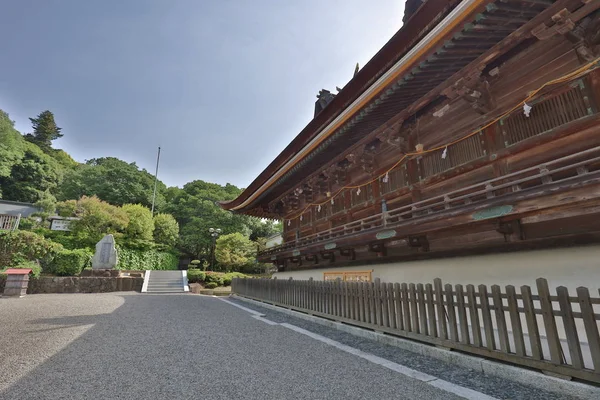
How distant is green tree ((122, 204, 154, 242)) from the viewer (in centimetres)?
3000

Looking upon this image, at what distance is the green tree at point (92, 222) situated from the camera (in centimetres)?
2661

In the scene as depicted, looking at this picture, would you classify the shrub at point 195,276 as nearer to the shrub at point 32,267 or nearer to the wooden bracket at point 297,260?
the shrub at point 32,267

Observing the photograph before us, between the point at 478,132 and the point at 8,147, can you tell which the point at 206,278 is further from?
the point at 8,147

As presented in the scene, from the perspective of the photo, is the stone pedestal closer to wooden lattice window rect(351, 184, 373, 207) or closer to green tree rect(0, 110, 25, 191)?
wooden lattice window rect(351, 184, 373, 207)

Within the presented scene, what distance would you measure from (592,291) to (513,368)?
2.29 meters

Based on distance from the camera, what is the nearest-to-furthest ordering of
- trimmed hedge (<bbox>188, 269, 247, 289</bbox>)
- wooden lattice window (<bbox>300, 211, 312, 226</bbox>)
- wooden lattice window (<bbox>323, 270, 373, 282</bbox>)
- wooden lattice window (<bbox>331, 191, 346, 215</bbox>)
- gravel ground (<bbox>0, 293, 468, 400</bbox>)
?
gravel ground (<bbox>0, 293, 468, 400</bbox>) < wooden lattice window (<bbox>323, 270, 373, 282</bbox>) < wooden lattice window (<bbox>331, 191, 346, 215</bbox>) < wooden lattice window (<bbox>300, 211, 312, 226</bbox>) < trimmed hedge (<bbox>188, 269, 247, 289</bbox>)

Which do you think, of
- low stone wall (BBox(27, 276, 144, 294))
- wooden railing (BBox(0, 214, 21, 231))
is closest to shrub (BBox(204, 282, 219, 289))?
low stone wall (BBox(27, 276, 144, 294))

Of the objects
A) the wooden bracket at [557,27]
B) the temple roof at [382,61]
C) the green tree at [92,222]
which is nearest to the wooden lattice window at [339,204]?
the temple roof at [382,61]

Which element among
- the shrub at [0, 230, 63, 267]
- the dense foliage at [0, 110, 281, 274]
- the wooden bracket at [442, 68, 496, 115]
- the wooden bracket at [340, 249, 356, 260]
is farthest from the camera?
the dense foliage at [0, 110, 281, 274]

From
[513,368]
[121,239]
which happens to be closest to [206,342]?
Answer: [513,368]

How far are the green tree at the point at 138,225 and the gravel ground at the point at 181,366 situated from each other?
25.4 m

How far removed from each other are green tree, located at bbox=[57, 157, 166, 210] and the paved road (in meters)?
40.2

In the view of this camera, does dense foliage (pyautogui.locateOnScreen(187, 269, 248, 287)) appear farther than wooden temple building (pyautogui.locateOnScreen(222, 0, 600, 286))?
Yes

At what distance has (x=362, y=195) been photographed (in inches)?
403
